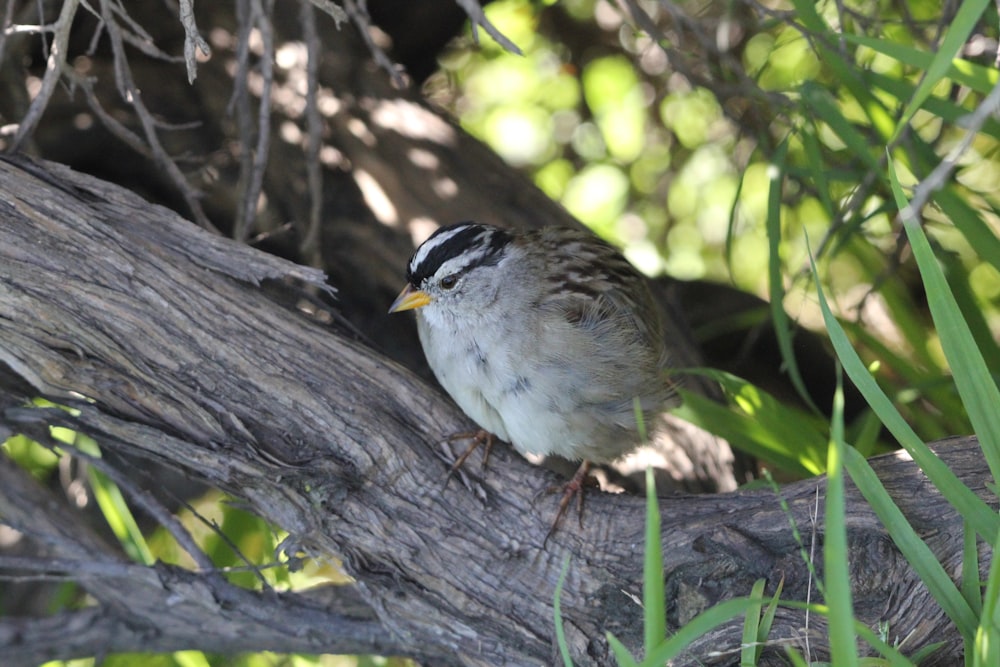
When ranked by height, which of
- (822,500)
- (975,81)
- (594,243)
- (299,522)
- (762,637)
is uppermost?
(975,81)

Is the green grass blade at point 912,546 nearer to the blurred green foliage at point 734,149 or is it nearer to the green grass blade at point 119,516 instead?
the blurred green foliage at point 734,149

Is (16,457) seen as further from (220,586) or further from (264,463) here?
(264,463)

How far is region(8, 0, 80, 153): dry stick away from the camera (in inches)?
62.2

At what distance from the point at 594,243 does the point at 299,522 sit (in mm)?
891

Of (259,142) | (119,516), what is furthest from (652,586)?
(119,516)

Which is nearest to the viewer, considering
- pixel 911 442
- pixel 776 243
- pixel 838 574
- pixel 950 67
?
pixel 838 574

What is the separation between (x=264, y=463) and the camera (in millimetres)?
1599

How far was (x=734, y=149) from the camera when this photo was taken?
301 centimetres

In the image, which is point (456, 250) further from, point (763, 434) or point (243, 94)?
point (763, 434)

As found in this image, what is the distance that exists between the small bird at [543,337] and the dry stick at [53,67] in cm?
74

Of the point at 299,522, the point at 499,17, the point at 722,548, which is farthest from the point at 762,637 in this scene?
the point at 499,17

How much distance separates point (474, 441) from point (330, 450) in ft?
0.94

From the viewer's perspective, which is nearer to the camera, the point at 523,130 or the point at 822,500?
the point at 822,500

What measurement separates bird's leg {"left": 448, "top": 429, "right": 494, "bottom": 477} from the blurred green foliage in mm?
547
